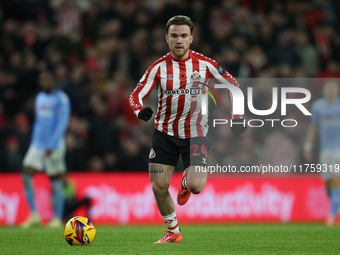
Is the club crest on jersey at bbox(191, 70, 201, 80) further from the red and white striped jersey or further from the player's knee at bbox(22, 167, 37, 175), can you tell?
the player's knee at bbox(22, 167, 37, 175)

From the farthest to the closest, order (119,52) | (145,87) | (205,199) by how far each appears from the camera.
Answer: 1. (119,52)
2. (205,199)
3. (145,87)

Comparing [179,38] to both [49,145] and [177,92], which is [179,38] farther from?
[49,145]

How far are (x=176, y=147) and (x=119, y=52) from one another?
7606 mm

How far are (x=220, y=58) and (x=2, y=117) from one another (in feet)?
16.3

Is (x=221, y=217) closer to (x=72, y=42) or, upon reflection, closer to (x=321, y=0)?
(x=72, y=42)

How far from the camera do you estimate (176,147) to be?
21.0ft

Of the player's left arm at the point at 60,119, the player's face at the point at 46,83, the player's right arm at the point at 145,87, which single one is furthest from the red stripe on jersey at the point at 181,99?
the player's face at the point at 46,83

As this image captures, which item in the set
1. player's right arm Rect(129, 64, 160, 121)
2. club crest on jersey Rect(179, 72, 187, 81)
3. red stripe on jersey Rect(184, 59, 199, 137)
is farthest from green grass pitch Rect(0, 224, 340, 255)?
club crest on jersey Rect(179, 72, 187, 81)

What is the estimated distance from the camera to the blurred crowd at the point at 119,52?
39.2ft

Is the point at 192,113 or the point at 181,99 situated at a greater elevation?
the point at 181,99

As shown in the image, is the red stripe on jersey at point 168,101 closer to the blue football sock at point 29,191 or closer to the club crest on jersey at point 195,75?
the club crest on jersey at point 195,75

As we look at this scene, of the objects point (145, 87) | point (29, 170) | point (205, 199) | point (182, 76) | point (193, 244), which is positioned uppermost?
point (182, 76)

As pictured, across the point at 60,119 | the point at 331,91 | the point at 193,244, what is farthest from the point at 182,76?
the point at 331,91

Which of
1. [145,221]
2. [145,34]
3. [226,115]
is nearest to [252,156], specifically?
[226,115]
